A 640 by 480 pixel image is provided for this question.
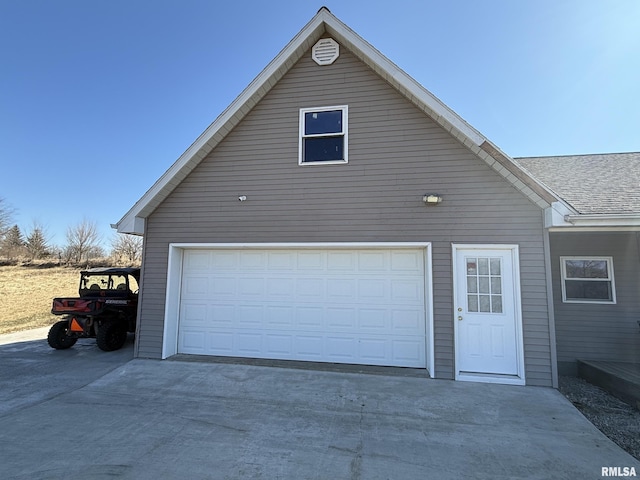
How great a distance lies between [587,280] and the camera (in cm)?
638

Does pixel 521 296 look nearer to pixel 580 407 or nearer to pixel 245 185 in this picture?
pixel 580 407

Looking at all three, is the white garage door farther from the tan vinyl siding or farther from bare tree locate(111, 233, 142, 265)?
bare tree locate(111, 233, 142, 265)

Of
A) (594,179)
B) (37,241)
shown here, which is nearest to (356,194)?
(594,179)

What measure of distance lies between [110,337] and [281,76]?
23.5ft

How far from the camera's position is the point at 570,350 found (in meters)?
6.26

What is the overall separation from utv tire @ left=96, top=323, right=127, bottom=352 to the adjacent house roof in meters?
9.65

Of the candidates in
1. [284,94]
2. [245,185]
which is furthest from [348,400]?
[284,94]

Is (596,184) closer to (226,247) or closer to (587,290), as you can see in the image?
(587,290)

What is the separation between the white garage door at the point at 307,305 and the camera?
19.2ft

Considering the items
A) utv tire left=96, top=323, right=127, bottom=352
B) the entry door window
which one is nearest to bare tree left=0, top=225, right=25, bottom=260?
utv tire left=96, top=323, right=127, bottom=352

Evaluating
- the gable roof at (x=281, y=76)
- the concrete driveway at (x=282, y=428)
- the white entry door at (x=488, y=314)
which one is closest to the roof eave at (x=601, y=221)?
the gable roof at (x=281, y=76)

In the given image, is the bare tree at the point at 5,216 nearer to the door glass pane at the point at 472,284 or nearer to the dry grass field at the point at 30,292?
the dry grass field at the point at 30,292

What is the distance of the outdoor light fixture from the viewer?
5453mm

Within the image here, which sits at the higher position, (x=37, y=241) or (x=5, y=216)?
(x=5, y=216)
